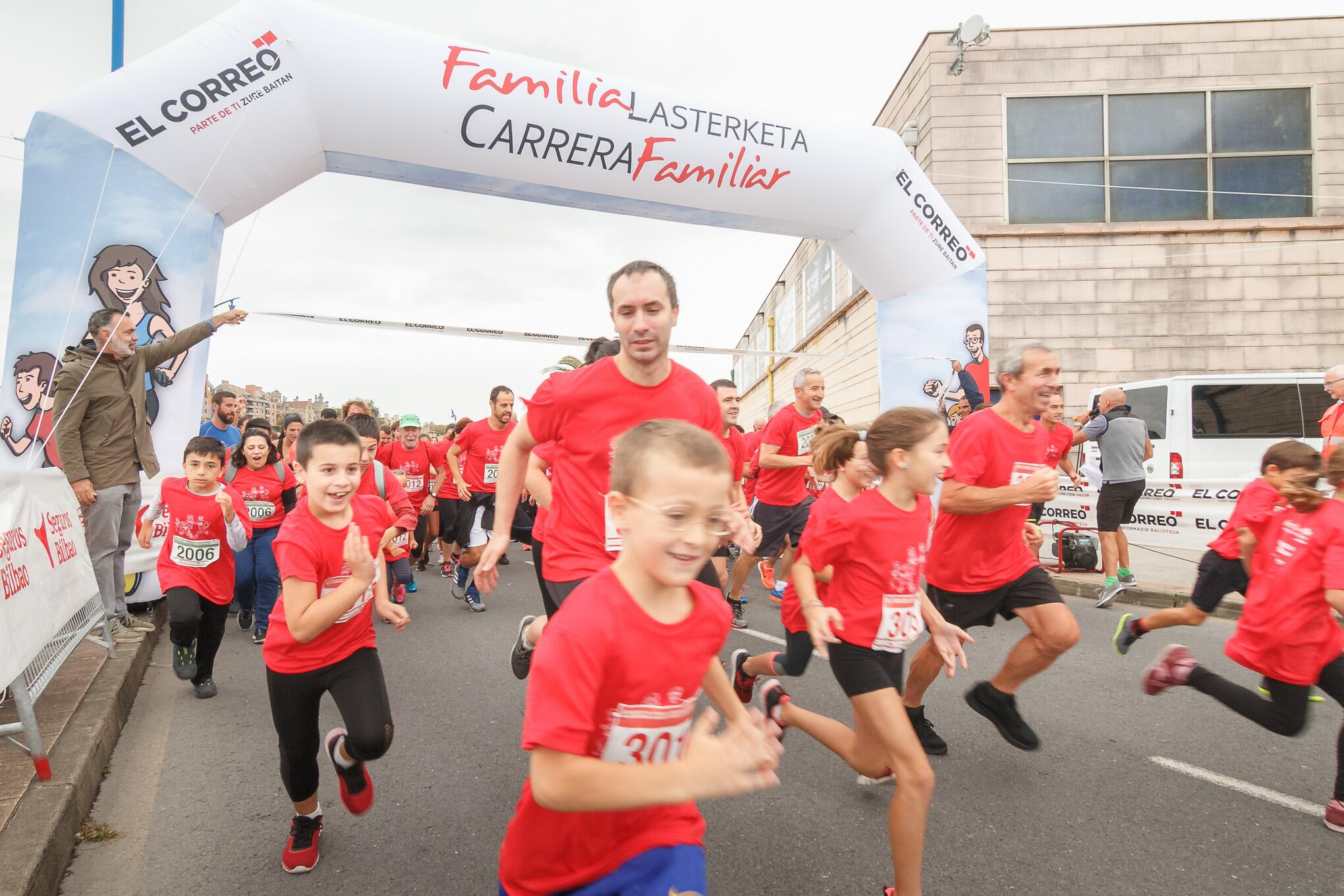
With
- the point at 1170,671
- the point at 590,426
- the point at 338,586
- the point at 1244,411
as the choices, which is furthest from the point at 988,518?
the point at 1244,411

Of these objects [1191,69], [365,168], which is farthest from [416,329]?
[1191,69]

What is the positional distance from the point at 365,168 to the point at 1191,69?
568 inches

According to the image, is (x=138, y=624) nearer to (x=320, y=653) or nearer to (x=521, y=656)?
(x=521, y=656)

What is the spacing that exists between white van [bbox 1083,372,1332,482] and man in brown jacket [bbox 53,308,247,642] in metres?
10.0

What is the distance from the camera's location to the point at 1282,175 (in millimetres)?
13844

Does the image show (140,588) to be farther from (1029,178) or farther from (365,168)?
(1029,178)

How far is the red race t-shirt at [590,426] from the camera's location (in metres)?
2.87

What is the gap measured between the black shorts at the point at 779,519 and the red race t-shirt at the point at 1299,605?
362 centimetres

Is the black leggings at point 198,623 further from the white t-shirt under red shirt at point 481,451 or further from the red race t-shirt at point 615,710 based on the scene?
the red race t-shirt at point 615,710

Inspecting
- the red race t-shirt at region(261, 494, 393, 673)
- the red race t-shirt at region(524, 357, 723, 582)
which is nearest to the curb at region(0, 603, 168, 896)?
the red race t-shirt at region(261, 494, 393, 673)

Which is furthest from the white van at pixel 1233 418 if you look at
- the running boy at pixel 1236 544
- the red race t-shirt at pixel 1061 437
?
the running boy at pixel 1236 544

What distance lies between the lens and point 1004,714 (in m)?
3.45

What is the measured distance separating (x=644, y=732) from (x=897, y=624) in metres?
1.53

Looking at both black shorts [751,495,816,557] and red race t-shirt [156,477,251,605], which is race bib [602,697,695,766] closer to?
red race t-shirt [156,477,251,605]
